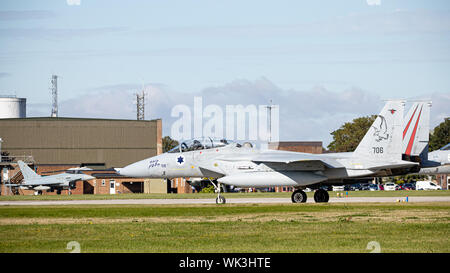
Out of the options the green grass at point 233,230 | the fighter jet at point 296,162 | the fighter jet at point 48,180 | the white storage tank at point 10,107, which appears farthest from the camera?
the white storage tank at point 10,107

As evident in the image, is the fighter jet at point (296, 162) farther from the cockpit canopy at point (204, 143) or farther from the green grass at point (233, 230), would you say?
the green grass at point (233, 230)

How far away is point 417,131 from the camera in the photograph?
31547mm

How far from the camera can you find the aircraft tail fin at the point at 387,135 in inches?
1174

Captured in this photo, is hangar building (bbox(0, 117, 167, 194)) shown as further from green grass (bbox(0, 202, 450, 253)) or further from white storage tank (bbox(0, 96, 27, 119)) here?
green grass (bbox(0, 202, 450, 253))

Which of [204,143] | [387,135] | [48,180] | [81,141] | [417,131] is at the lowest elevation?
[48,180]

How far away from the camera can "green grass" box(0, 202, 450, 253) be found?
48.0 feet

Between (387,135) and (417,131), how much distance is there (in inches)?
92.0

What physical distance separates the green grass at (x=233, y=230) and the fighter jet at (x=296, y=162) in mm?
4617

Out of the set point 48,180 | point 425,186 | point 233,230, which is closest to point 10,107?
point 48,180

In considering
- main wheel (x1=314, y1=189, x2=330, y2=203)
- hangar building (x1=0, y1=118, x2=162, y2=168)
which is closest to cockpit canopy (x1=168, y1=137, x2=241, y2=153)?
main wheel (x1=314, y1=189, x2=330, y2=203)

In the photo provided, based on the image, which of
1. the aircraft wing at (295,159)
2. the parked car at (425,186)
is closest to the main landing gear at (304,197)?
the aircraft wing at (295,159)

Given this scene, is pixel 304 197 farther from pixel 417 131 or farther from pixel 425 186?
pixel 425 186

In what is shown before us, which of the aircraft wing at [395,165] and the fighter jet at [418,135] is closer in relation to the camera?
the aircraft wing at [395,165]
